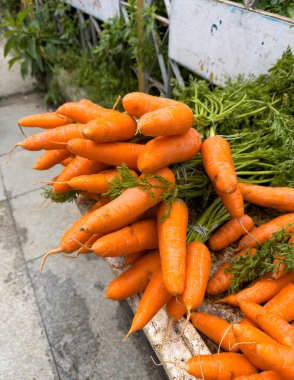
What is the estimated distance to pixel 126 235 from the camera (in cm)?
127

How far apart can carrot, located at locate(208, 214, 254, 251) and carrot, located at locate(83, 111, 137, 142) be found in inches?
24.6

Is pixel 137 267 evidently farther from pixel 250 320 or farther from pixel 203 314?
pixel 250 320

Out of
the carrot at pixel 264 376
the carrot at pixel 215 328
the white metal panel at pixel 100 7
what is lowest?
the carrot at pixel 215 328

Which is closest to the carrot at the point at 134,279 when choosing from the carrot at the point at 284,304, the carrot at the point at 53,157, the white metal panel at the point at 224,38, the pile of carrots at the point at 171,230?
the pile of carrots at the point at 171,230

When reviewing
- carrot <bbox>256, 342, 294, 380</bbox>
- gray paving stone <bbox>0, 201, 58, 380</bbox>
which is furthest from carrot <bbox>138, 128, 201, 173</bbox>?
gray paving stone <bbox>0, 201, 58, 380</bbox>

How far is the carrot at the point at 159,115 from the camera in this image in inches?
46.2

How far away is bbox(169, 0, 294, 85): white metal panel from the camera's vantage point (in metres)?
1.77

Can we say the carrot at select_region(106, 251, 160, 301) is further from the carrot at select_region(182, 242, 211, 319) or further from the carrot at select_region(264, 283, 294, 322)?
the carrot at select_region(264, 283, 294, 322)

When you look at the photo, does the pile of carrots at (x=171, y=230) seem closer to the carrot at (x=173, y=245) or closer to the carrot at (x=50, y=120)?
the carrot at (x=173, y=245)

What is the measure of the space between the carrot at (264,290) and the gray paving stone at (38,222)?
188 centimetres

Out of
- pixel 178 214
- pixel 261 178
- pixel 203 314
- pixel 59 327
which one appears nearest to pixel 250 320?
pixel 203 314

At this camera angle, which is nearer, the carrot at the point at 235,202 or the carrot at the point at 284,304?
the carrot at the point at 284,304

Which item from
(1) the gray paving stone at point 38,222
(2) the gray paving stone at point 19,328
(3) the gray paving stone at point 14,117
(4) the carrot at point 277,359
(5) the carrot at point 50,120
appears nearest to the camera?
(4) the carrot at point 277,359

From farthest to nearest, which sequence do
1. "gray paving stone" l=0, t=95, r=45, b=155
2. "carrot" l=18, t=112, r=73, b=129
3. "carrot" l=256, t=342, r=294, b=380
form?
"gray paving stone" l=0, t=95, r=45, b=155 < "carrot" l=18, t=112, r=73, b=129 < "carrot" l=256, t=342, r=294, b=380
